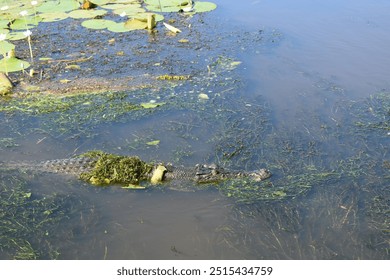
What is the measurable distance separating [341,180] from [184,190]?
1546 mm

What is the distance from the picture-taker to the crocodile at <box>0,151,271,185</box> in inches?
163

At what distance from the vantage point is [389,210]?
12.2 feet

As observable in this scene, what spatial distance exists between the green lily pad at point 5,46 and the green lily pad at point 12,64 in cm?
37

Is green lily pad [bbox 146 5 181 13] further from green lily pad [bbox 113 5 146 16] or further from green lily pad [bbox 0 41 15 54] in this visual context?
green lily pad [bbox 0 41 15 54]

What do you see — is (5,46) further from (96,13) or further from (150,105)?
(150,105)

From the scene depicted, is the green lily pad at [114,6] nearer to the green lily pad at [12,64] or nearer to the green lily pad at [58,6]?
the green lily pad at [58,6]

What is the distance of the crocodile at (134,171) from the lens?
4148 millimetres

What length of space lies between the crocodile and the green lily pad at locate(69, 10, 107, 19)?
5.06 meters

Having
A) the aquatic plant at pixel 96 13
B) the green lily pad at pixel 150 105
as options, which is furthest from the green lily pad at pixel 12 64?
the green lily pad at pixel 150 105

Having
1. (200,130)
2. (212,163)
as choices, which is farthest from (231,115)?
(212,163)

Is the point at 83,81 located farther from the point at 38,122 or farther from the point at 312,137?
the point at 312,137

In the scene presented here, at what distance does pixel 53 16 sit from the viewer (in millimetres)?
8633

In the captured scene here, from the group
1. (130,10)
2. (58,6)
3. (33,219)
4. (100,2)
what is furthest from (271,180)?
(58,6)

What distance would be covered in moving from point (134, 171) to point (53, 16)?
578cm
